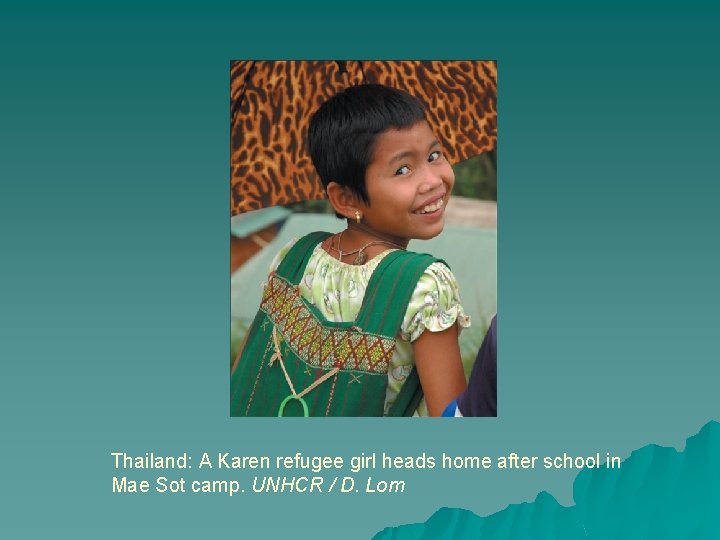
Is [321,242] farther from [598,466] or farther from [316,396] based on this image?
[598,466]

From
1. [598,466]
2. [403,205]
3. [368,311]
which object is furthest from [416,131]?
[598,466]

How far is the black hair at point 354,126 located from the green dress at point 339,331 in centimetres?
22

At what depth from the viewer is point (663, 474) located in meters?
4.80

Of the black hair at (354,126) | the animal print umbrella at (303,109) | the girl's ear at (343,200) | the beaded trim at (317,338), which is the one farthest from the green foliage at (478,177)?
the beaded trim at (317,338)

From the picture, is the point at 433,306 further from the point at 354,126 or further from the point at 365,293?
the point at 354,126

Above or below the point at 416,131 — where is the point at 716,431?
below

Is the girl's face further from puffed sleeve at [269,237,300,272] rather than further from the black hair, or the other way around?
puffed sleeve at [269,237,300,272]

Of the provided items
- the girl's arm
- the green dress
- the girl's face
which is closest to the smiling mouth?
the girl's face

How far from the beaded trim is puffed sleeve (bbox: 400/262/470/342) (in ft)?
0.28

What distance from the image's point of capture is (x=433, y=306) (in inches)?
196

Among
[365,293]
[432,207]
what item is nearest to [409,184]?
[432,207]

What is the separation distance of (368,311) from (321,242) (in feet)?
0.97

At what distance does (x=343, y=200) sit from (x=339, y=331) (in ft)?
1.34

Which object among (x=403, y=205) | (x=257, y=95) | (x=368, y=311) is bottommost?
(x=368, y=311)
